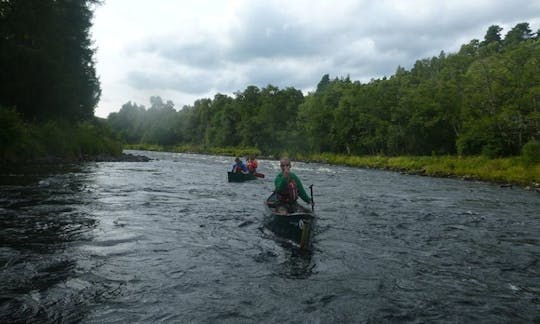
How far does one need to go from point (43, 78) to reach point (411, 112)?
43.0 m

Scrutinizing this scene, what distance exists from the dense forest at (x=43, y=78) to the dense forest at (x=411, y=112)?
3572 cm

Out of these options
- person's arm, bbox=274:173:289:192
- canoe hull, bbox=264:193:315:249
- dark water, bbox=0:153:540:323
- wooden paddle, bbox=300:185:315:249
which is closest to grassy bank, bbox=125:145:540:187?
dark water, bbox=0:153:540:323

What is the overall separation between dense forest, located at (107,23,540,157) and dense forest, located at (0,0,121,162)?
117ft

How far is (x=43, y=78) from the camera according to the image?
2838 cm

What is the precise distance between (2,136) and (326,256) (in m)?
20.2

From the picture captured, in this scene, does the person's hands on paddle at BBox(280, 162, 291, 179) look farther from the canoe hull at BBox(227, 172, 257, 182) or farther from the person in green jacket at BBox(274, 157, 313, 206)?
the canoe hull at BBox(227, 172, 257, 182)

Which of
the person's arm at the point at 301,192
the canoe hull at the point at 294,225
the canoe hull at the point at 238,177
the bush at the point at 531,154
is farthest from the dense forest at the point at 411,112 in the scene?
the canoe hull at the point at 294,225

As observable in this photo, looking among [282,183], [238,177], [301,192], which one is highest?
[282,183]

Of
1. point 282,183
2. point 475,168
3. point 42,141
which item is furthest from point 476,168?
point 42,141

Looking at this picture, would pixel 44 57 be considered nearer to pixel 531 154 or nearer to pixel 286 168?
pixel 286 168

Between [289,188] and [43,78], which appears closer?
[289,188]

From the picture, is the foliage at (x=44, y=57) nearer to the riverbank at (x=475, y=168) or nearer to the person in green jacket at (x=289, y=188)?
the person in green jacket at (x=289, y=188)

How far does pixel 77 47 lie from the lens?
34.6m

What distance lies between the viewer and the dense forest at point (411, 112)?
36844 mm
